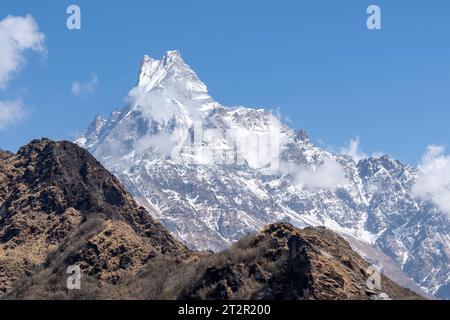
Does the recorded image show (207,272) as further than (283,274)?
Yes

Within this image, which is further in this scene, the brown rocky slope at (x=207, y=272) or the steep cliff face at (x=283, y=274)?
the brown rocky slope at (x=207, y=272)

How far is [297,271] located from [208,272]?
17193 mm

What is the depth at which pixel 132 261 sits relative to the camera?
186875 millimetres

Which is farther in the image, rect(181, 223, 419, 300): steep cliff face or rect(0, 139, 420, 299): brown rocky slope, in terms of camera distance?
rect(0, 139, 420, 299): brown rocky slope

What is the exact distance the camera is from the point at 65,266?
18625 centimetres

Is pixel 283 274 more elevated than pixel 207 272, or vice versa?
pixel 207 272
